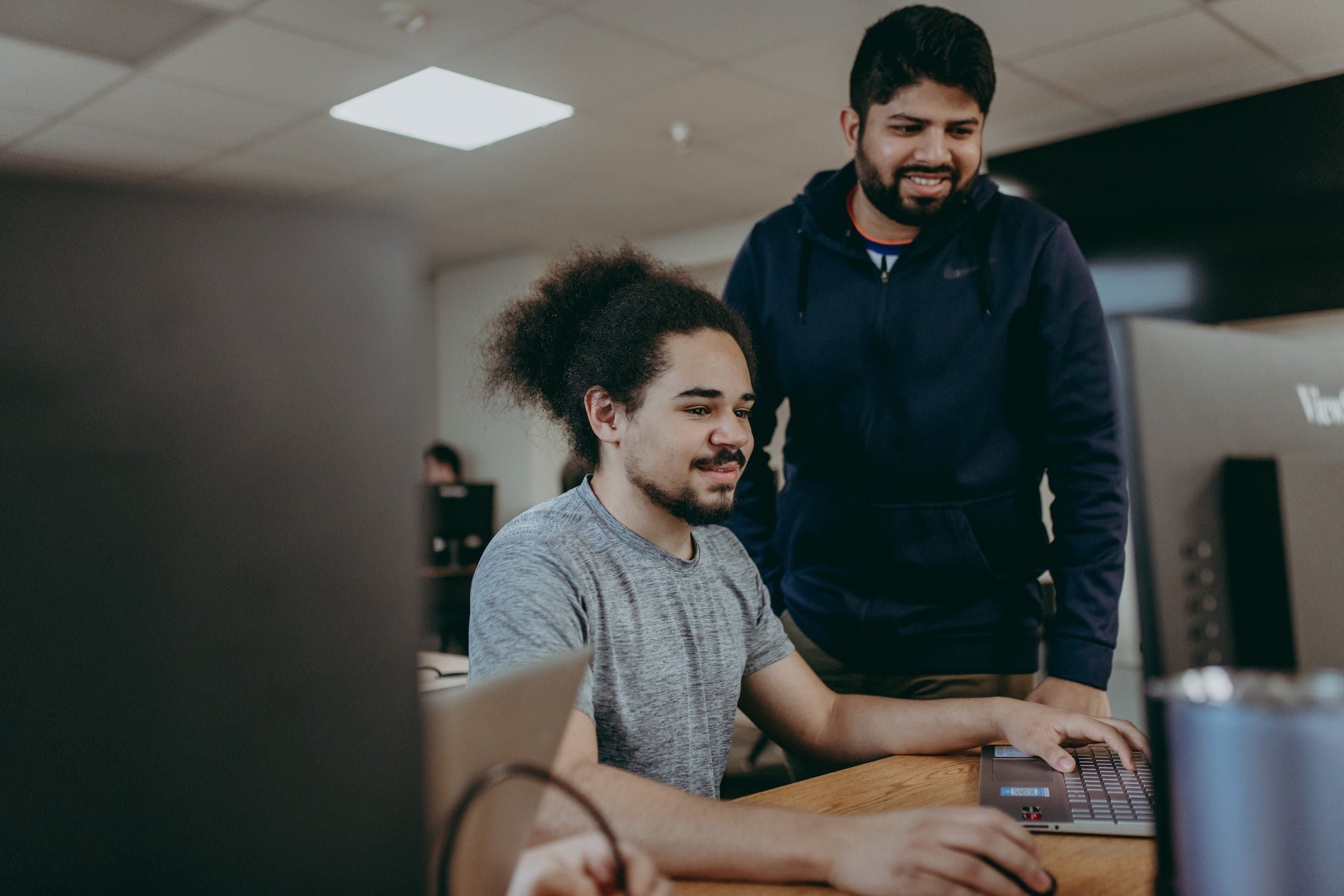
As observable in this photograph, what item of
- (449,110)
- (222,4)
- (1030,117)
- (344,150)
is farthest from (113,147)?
(1030,117)

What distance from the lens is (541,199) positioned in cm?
525

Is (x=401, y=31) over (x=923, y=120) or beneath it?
over

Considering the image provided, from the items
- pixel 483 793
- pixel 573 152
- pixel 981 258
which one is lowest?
pixel 483 793

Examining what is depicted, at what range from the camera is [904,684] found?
1590 mm

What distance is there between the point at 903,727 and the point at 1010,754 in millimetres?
137

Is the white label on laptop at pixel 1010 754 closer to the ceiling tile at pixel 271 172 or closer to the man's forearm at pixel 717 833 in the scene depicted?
the man's forearm at pixel 717 833

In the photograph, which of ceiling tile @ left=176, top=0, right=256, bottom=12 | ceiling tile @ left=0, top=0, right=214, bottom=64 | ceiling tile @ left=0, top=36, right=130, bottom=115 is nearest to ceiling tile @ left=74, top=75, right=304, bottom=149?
ceiling tile @ left=0, top=36, right=130, bottom=115

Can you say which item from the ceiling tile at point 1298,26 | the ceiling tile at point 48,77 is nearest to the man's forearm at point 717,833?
the ceiling tile at point 1298,26

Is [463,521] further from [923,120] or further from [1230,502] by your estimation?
[1230,502]

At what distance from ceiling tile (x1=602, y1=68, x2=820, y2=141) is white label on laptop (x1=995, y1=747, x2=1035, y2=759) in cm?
295

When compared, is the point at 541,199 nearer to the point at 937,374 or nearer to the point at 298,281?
the point at 937,374

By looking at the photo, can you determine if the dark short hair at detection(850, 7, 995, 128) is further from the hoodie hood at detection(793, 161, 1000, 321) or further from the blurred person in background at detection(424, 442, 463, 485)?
the blurred person in background at detection(424, 442, 463, 485)

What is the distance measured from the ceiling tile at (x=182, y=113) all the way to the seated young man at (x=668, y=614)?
2.80 m

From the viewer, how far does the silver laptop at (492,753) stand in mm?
455
